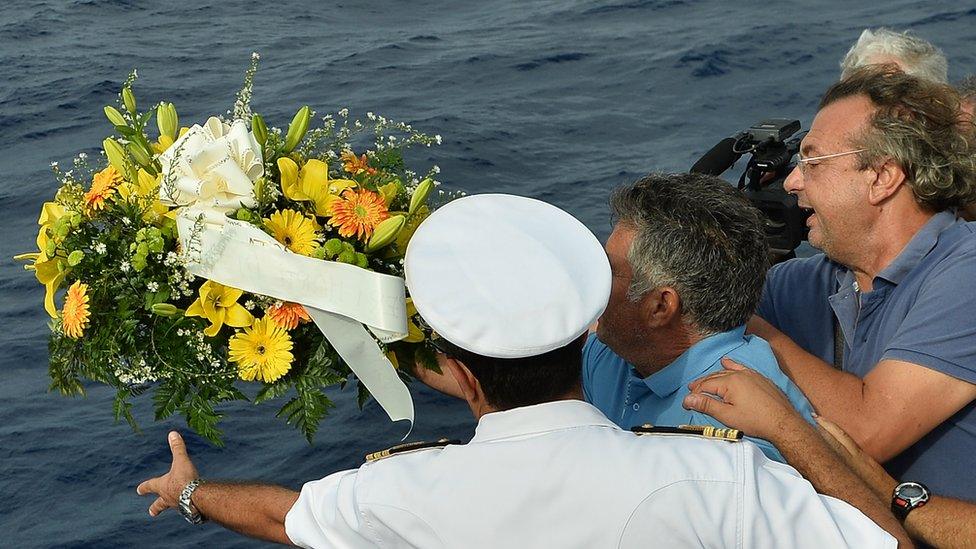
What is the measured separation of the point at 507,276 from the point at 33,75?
26.6 ft

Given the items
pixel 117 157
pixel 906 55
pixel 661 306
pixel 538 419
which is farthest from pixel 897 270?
pixel 117 157

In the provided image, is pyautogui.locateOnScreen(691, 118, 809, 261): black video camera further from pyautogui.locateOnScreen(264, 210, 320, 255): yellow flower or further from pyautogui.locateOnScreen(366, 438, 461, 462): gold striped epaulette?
pyautogui.locateOnScreen(366, 438, 461, 462): gold striped epaulette

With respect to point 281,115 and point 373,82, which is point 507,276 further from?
point 373,82

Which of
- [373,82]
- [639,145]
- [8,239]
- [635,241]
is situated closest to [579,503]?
[635,241]

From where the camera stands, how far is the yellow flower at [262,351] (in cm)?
250

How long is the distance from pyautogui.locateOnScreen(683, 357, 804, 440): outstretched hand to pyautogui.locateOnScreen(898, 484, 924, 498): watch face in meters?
0.37

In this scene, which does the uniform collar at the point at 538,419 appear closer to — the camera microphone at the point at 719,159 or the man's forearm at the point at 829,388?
the man's forearm at the point at 829,388

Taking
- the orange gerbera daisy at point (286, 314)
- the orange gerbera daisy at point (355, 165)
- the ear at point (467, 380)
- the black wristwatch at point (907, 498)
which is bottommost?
the black wristwatch at point (907, 498)

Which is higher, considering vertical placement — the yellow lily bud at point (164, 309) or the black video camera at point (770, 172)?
the yellow lily bud at point (164, 309)

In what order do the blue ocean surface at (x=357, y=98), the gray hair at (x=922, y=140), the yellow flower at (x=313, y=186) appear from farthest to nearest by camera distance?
the blue ocean surface at (x=357, y=98), the gray hair at (x=922, y=140), the yellow flower at (x=313, y=186)

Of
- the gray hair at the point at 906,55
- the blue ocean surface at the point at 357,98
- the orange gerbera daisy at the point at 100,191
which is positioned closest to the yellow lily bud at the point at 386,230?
the orange gerbera daisy at the point at 100,191

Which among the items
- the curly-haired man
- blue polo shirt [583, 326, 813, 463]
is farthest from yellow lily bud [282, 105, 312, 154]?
the curly-haired man

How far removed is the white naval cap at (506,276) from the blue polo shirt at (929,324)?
99 centimetres

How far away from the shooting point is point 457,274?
2074 mm
